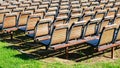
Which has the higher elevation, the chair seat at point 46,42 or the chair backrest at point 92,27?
the chair backrest at point 92,27

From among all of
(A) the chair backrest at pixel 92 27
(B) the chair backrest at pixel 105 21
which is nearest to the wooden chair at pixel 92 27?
(A) the chair backrest at pixel 92 27

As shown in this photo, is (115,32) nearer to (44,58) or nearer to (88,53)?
(88,53)

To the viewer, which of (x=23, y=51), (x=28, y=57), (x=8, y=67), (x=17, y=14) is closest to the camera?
(x=8, y=67)

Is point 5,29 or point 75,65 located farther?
point 5,29

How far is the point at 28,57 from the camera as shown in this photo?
717cm

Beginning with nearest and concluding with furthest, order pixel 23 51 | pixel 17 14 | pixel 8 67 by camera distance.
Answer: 1. pixel 8 67
2. pixel 23 51
3. pixel 17 14

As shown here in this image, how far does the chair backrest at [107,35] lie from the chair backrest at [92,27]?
69 cm

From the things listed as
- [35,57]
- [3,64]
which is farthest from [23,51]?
[3,64]

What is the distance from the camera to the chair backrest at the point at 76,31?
735cm

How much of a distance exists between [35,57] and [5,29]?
2224mm

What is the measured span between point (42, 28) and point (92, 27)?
1386 millimetres

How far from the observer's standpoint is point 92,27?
7.99 metres

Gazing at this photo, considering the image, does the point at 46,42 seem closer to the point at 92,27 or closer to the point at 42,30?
the point at 42,30

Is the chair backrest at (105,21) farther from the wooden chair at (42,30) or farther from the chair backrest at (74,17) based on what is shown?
the wooden chair at (42,30)
